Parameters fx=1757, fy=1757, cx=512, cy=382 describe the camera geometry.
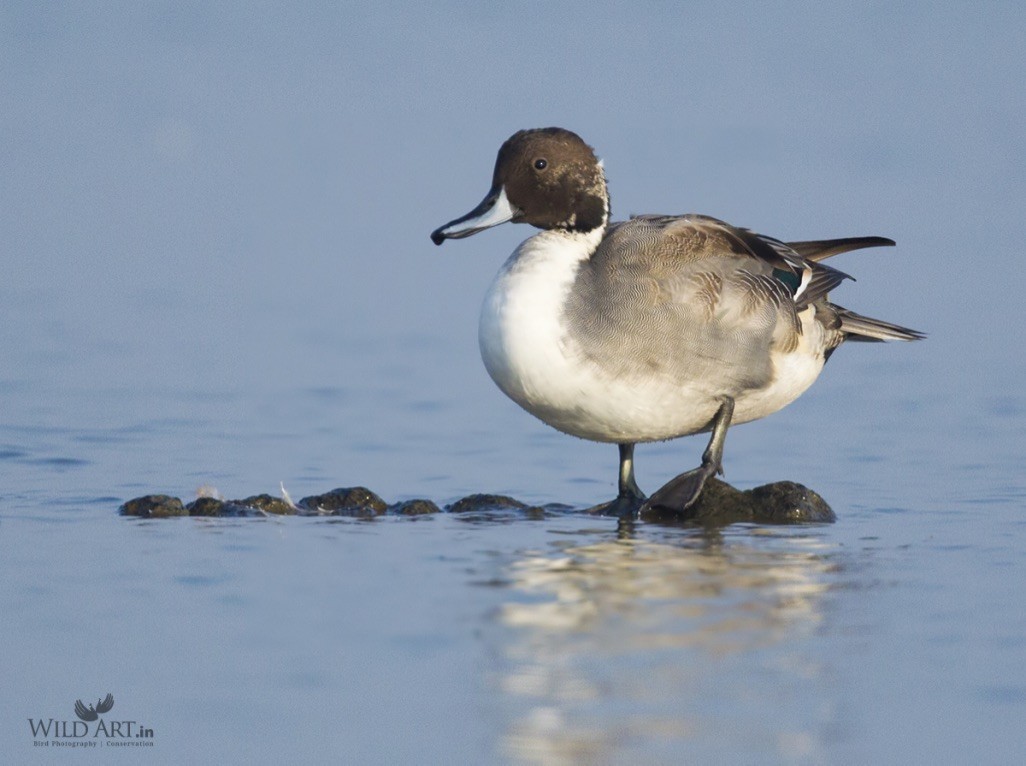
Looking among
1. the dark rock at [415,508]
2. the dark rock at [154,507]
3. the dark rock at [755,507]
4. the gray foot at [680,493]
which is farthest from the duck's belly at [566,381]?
the dark rock at [154,507]

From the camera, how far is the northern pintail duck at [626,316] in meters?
5.80

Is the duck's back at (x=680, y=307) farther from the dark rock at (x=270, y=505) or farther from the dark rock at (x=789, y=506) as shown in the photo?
the dark rock at (x=270, y=505)

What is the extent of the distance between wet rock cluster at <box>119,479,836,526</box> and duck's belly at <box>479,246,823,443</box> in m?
0.30

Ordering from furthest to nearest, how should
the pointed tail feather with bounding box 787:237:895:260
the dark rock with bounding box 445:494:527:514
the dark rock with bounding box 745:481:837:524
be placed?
the pointed tail feather with bounding box 787:237:895:260, the dark rock with bounding box 445:494:527:514, the dark rock with bounding box 745:481:837:524

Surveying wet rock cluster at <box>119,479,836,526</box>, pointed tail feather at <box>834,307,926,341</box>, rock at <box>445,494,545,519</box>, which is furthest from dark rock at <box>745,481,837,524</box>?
pointed tail feather at <box>834,307,926,341</box>

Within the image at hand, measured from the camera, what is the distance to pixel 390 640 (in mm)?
4367

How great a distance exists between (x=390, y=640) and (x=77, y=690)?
78 cm

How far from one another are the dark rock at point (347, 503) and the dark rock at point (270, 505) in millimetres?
87

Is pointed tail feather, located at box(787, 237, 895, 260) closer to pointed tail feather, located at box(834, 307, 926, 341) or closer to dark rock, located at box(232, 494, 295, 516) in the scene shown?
pointed tail feather, located at box(834, 307, 926, 341)

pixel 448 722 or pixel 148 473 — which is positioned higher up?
pixel 148 473

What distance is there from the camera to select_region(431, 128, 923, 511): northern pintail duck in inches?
228

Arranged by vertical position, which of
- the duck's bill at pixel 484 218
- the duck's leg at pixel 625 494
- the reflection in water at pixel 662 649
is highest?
the duck's bill at pixel 484 218

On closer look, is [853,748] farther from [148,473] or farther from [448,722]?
[148,473]

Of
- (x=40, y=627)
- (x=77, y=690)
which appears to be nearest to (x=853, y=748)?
(x=77, y=690)
